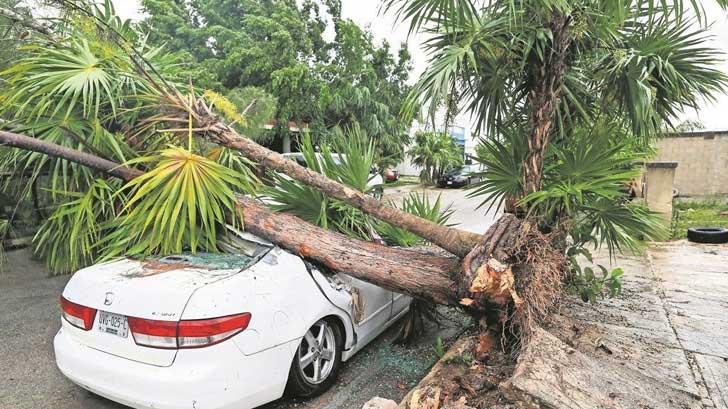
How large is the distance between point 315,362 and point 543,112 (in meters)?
2.65

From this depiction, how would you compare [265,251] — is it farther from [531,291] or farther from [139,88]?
[139,88]

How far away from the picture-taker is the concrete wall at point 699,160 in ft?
44.2

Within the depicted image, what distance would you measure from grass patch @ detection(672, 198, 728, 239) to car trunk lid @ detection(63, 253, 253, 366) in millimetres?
8981

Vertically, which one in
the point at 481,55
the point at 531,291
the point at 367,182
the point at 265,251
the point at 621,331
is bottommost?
the point at 621,331

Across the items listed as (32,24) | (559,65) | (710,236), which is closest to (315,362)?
(559,65)

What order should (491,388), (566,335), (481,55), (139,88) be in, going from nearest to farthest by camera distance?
(491,388) → (566,335) → (481,55) → (139,88)

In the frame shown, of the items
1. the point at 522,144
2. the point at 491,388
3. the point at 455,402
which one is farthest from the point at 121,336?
the point at 522,144

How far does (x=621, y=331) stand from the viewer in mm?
3758

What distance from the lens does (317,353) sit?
287cm

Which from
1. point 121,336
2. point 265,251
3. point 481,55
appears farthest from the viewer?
point 481,55

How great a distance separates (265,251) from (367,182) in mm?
1283

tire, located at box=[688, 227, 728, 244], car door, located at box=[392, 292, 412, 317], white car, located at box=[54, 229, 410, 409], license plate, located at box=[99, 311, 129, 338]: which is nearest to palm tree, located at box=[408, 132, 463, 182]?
tire, located at box=[688, 227, 728, 244]

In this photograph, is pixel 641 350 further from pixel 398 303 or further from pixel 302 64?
pixel 302 64

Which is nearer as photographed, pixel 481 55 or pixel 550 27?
pixel 550 27
